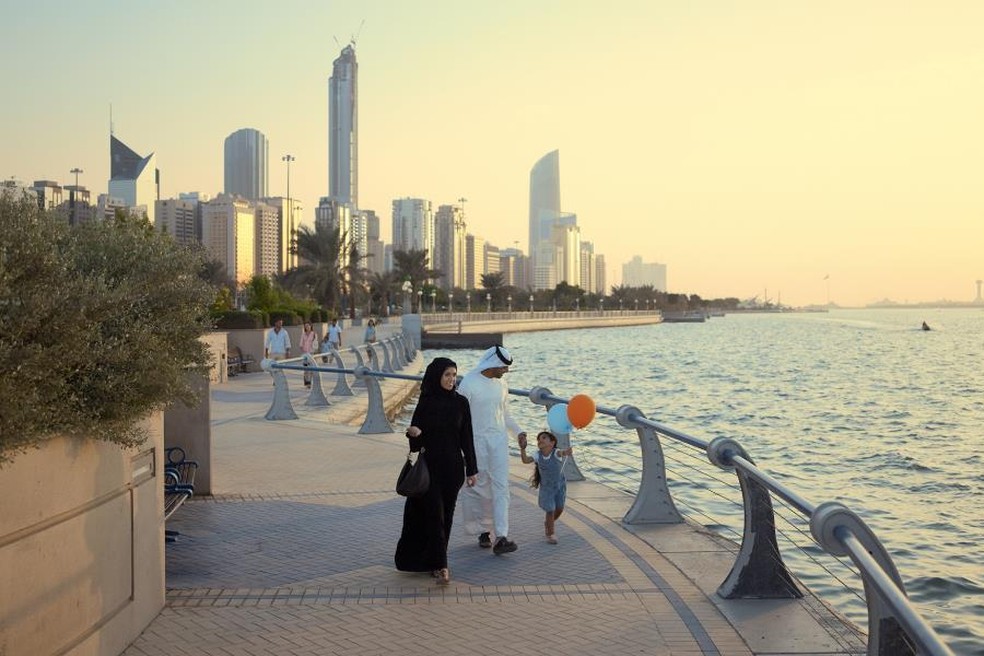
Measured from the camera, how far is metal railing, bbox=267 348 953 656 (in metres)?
3.44

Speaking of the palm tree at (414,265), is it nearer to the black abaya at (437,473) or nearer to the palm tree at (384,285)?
the palm tree at (384,285)

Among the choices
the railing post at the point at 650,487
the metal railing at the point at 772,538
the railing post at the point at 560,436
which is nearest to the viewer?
the metal railing at the point at 772,538

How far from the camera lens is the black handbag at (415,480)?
6910 millimetres

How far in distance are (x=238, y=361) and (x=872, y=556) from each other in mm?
28582

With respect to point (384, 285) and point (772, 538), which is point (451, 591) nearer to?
point (772, 538)

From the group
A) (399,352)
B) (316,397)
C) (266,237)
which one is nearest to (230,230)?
(266,237)

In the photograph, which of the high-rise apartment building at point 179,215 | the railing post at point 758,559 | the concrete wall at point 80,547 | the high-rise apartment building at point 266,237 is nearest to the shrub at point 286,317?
the concrete wall at point 80,547

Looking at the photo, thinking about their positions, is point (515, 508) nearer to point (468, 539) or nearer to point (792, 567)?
point (468, 539)

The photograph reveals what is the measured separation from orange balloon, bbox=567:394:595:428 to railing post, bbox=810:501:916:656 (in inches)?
140

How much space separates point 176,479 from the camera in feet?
29.1

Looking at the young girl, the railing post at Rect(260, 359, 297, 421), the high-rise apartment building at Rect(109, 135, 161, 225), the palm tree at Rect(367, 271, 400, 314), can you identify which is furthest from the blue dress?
the high-rise apartment building at Rect(109, 135, 161, 225)

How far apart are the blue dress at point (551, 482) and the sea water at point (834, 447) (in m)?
1.33

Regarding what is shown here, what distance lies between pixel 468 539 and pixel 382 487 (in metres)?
2.72

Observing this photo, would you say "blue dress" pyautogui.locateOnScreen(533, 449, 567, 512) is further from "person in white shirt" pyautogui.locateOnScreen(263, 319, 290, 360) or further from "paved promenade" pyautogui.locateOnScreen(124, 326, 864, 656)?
"person in white shirt" pyautogui.locateOnScreen(263, 319, 290, 360)
